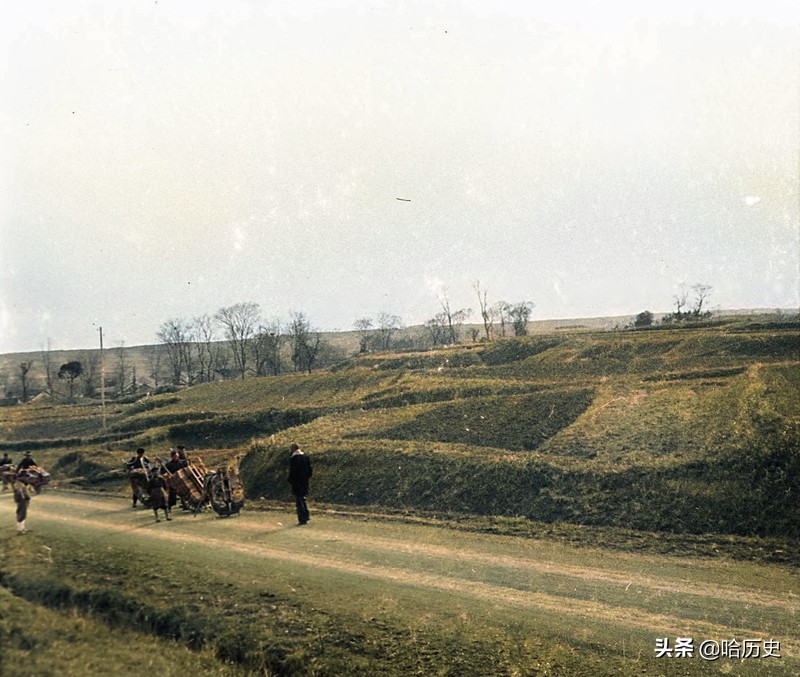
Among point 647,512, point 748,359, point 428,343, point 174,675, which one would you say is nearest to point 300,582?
point 174,675

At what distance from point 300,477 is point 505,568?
3.55 m

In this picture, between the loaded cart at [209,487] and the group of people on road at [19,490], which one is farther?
the loaded cart at [209,487]

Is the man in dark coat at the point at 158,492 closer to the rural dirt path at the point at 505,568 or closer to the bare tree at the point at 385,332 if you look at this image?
the rural dirt path at the point at 505,568

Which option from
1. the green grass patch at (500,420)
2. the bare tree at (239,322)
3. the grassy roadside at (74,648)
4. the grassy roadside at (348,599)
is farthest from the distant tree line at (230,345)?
the green grass patch at (500,420)

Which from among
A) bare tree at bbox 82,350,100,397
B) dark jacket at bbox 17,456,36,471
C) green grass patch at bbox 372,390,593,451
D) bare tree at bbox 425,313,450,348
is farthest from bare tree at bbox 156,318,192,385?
bare tree at bbox 425,313,450,348

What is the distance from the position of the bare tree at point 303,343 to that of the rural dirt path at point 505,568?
8.18ft

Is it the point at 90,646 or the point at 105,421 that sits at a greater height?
the point at 105,421

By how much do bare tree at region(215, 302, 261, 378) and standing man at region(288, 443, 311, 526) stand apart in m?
2.59

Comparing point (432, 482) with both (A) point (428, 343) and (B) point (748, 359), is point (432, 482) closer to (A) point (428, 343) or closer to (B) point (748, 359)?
(A) point (428, 343)

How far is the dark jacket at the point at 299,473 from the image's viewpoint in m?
9.88

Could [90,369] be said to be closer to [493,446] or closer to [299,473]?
[299,473]

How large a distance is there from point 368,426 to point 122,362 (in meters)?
7.43

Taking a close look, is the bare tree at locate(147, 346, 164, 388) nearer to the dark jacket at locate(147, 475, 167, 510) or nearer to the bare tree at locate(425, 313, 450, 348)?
the dark jacket at locate(147, 475, 167, 510)

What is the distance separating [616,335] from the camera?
101ft
